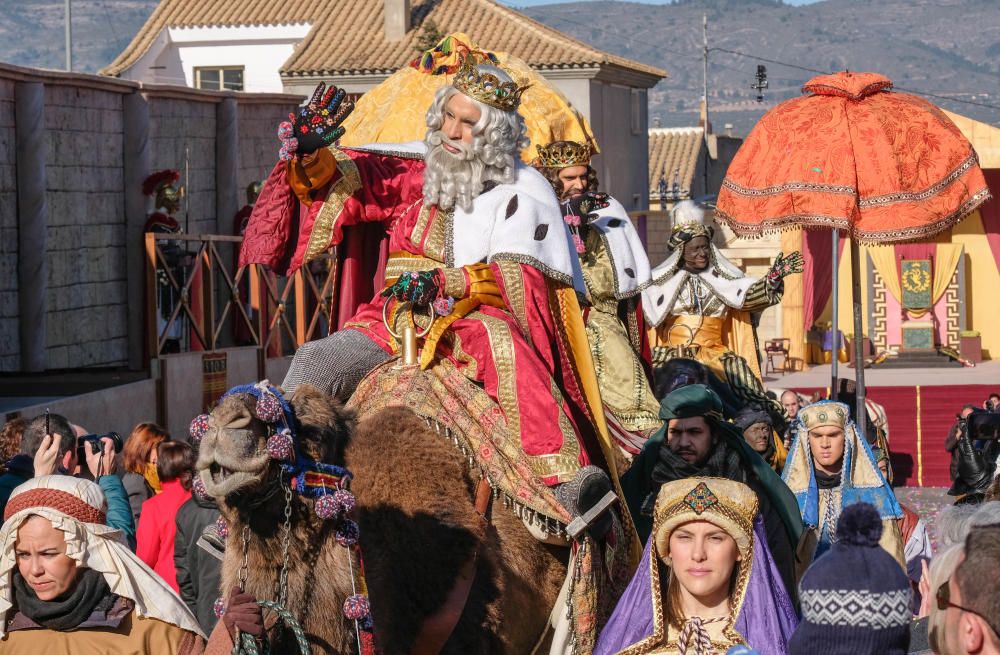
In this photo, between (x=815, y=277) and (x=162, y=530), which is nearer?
(x=162, y=530)

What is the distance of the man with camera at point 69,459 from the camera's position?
7289mm

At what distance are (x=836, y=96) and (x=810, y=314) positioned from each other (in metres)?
28.0

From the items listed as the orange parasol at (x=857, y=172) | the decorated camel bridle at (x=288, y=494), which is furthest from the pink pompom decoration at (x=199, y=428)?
the orange parasol at (x=857, y=172)

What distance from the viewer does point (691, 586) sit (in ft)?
16.8

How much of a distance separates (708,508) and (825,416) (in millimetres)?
2816

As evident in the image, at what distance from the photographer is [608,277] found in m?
9.72

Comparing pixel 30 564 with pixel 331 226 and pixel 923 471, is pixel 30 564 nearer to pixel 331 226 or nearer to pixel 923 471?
pixel 331 226

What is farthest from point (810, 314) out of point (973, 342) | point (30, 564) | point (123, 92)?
point (30, 564)

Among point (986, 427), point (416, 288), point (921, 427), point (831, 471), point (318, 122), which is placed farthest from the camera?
point (921, 427)

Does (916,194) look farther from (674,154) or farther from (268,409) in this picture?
(674,154)

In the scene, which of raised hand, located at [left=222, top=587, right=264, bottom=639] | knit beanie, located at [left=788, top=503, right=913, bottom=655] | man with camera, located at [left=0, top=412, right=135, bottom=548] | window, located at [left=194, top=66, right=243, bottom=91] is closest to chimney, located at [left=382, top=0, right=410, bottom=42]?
window, located at [left=194, top=66, right=243, bottom=91]

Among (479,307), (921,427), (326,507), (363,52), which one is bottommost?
(921,427)

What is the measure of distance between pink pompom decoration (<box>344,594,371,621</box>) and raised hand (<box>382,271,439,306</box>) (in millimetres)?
1891

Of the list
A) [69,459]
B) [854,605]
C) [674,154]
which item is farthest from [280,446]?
[674,154]
